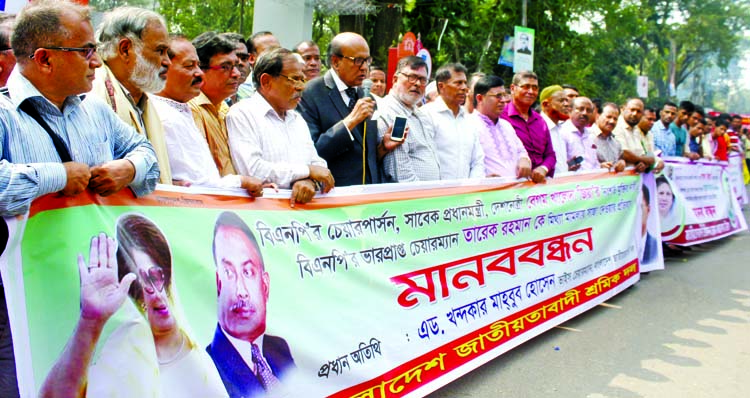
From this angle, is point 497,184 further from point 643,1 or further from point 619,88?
point 619,88

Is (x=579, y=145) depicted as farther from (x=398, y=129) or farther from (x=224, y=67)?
(x=224, y=67)

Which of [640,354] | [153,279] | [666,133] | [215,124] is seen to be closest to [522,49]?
[666,133]

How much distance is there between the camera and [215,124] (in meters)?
3.56

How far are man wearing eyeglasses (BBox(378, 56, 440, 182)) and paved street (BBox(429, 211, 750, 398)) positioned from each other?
51.8 inches

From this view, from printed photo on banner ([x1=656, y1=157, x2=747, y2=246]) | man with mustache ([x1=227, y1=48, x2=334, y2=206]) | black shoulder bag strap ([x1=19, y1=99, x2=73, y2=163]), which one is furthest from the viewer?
printed photo on banner ([x1=656, y1=157, x2=747, y2=246])

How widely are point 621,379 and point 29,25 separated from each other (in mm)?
3499

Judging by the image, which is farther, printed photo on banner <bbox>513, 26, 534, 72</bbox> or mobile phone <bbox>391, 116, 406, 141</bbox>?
printed photo on banner <bbox>513, 26, 534, 72</bbox>

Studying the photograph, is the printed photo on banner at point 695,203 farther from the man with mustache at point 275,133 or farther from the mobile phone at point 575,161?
the man with mustache at point 275,133

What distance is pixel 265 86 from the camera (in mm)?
3652

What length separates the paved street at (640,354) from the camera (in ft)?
12.9

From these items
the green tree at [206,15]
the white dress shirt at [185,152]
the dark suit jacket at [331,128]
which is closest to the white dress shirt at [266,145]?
the white dress shirt at [185,152]

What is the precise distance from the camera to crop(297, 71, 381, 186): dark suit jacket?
429cm

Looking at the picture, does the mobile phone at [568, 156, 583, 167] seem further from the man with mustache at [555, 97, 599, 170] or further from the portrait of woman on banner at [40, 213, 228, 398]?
the portrait of woman on banner at [40, 213, 228, 398]

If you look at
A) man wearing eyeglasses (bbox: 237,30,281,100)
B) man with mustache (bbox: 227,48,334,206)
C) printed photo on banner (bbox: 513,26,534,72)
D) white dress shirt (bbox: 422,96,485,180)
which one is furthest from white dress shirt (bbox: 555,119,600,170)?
printed photo on banner (bbox: 513,26,534,72)
